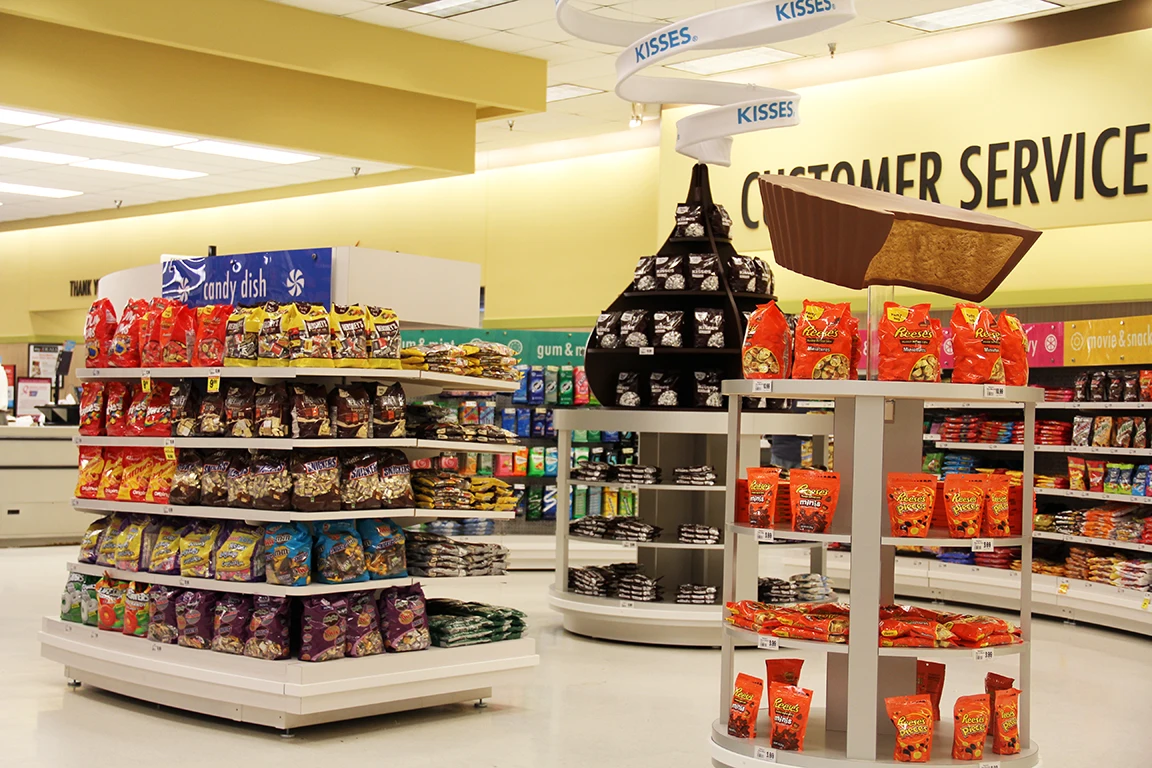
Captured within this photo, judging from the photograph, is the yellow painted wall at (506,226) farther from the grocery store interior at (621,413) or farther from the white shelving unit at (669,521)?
the white shelving unit at (669,521)

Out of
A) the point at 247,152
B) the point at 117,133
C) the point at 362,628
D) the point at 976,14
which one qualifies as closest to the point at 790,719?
the point at 362,628

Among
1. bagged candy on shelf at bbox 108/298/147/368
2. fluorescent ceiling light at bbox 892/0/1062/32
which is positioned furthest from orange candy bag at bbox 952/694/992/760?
fluorescent ceiling light at bbox 892/0/1062/32

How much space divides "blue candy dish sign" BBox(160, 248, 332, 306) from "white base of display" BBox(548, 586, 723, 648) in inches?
107

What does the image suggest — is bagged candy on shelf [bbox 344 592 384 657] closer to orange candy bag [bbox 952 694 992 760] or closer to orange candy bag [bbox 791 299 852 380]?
orange candy bag [bbox 791 299 852 380]

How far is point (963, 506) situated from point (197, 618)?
3.16 meters

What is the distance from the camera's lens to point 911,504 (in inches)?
150

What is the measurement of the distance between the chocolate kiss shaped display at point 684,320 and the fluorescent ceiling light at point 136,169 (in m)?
8.44

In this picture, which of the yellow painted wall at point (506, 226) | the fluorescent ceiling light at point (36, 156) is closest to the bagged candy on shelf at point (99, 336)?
the yellow painted wall at point (506, 226)

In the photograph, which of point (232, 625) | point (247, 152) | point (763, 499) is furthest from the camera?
point (247, 152)

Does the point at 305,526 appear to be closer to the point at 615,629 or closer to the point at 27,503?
the point at 615,629

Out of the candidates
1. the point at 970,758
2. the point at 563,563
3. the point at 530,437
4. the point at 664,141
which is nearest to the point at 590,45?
the point at 664,141

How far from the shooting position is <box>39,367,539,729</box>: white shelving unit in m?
5.04

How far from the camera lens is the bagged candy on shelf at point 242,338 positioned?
5242mm

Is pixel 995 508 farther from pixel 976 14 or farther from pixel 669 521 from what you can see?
pixel 976 14
